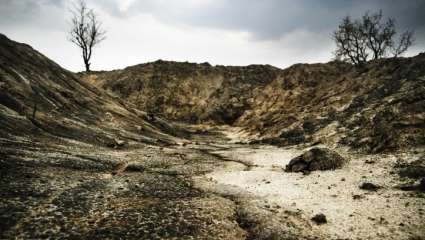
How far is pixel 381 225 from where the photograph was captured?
33.3 feet

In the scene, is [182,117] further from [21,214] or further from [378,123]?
[21,214]

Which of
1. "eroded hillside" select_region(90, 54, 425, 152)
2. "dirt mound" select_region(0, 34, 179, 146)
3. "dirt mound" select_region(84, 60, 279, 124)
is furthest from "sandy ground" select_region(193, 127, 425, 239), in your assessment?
"dirt mound" select_region(84, 60, 279, 124)

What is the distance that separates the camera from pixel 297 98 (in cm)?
5534

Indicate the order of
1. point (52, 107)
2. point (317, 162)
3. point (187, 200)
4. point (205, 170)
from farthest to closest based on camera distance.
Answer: point (52, 107)
point (205, 170)
point (317, 162)
point (187, 200)

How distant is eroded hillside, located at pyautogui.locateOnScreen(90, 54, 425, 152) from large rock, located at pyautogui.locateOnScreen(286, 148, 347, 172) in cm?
412

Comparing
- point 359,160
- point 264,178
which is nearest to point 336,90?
point 359,160

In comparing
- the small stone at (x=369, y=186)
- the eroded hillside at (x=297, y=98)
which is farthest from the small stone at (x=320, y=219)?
the eroded hillside at (x=297, y=98)

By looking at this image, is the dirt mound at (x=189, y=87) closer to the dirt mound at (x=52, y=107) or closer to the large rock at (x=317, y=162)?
the dirt mound at (x=52, y=107)

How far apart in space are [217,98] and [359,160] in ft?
173

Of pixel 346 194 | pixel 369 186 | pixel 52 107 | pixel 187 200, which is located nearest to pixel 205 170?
pixel 187 200

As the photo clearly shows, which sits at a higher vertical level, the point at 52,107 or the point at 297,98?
the point at 297,98

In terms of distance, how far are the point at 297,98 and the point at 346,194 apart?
43187mm

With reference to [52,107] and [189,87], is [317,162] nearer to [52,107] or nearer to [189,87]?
[52,107]

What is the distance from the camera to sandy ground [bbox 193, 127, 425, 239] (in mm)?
10000
